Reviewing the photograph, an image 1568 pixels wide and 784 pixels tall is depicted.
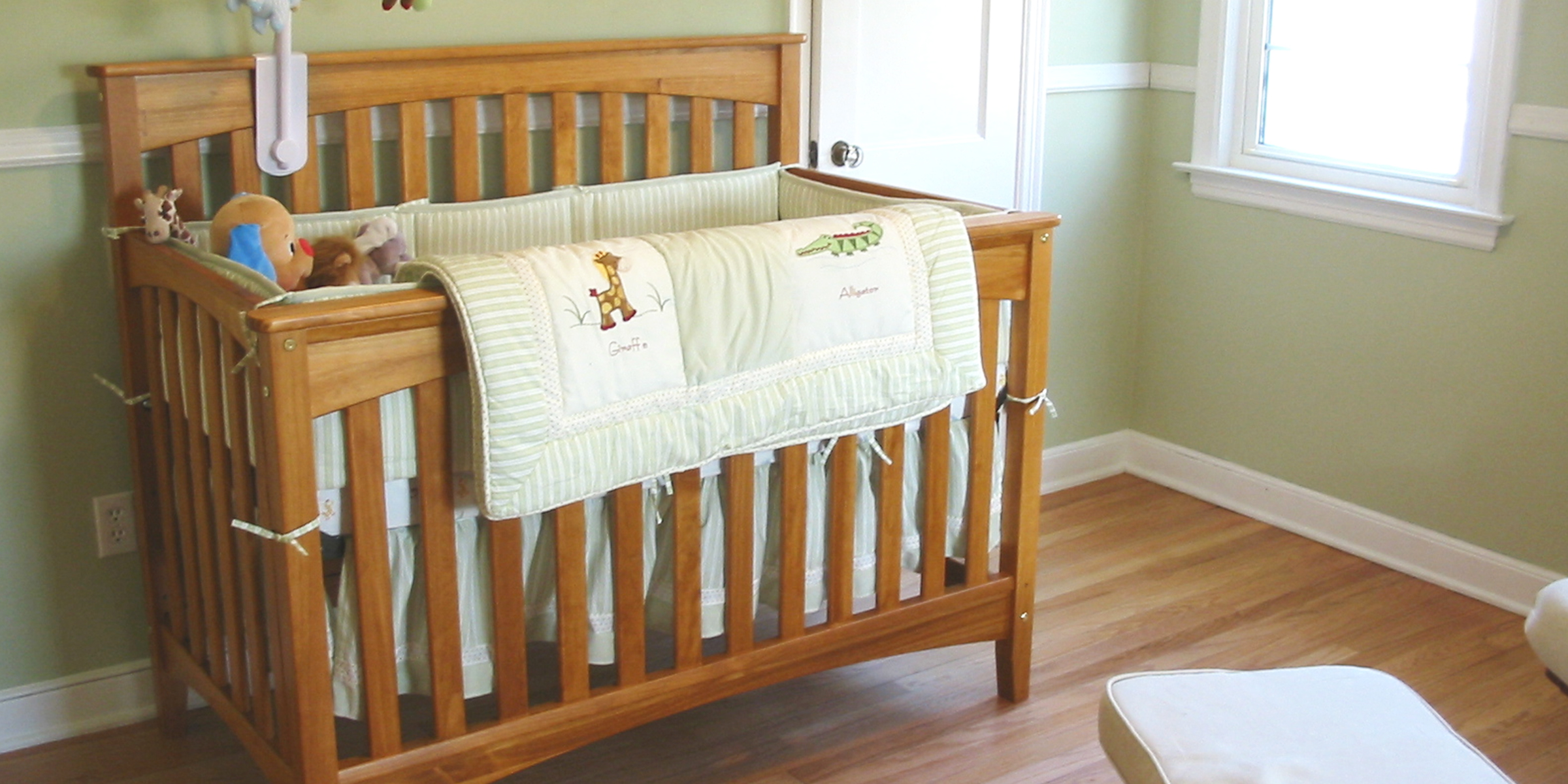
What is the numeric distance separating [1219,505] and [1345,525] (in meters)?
0.31

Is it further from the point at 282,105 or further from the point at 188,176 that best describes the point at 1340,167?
the point at 188,176

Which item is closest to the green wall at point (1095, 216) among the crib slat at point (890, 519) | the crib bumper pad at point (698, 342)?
the crib slat at point (890, 519)

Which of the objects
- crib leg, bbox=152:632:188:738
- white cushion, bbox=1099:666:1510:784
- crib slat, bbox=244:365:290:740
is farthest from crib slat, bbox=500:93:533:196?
white cushion, bbox=1099:666:1510:784

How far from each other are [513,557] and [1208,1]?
1981 millimetres

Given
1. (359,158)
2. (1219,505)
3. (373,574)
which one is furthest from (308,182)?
(1219,505)

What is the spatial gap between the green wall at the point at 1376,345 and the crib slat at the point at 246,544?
6.81 ft

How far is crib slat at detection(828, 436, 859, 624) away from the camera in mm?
2145

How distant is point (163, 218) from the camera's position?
197 centimetres

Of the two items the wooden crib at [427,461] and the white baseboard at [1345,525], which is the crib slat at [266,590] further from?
the white baseboard at [1345,525]

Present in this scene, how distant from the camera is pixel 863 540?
7.36 ft

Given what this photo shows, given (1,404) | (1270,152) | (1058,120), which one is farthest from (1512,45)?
(1,404)

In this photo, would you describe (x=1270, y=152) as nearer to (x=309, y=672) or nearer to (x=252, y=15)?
(x=252, y=15)

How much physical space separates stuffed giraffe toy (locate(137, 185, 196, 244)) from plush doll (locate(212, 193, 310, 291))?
63mm

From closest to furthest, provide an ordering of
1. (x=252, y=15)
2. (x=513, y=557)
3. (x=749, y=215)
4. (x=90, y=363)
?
(x=513, y=557)
(x=252, y=15)
(x=90, y=363)
(x=749, y=215)
